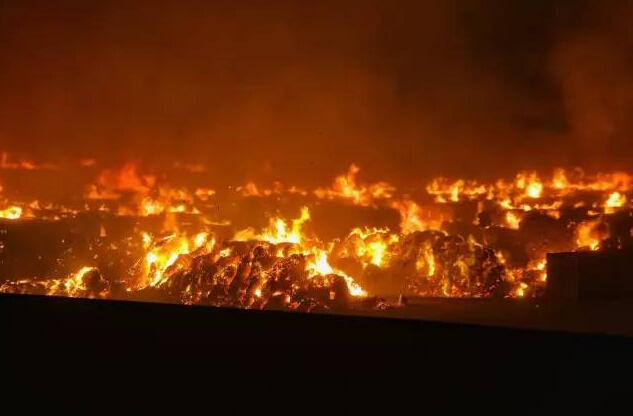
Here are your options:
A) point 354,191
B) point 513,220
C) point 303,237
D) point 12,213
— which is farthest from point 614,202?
point 12,213

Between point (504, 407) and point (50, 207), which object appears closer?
point (504, 407)

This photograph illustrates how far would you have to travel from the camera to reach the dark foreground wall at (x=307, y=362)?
3.91 m

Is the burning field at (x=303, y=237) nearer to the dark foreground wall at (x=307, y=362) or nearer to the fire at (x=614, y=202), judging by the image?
the fire at (x=614, y=202)

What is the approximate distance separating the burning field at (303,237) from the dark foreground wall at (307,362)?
1091cm

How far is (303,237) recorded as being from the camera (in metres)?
19.7

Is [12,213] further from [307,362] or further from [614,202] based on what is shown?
[307,362]

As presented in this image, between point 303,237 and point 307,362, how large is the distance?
15.4m

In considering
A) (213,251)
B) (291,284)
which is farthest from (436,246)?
(213,251)

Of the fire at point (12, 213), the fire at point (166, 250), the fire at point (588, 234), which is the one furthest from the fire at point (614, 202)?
the fire at point (12, 213)

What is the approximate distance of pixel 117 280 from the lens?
19.9 meters

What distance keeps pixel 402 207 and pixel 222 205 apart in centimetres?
567

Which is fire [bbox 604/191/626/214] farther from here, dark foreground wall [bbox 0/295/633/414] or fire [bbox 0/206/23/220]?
fire [bbox 0/206/23/220]

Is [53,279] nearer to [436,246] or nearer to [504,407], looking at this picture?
[436,246]

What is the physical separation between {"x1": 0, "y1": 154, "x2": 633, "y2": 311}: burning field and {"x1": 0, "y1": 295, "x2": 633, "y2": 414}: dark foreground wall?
10.9m
